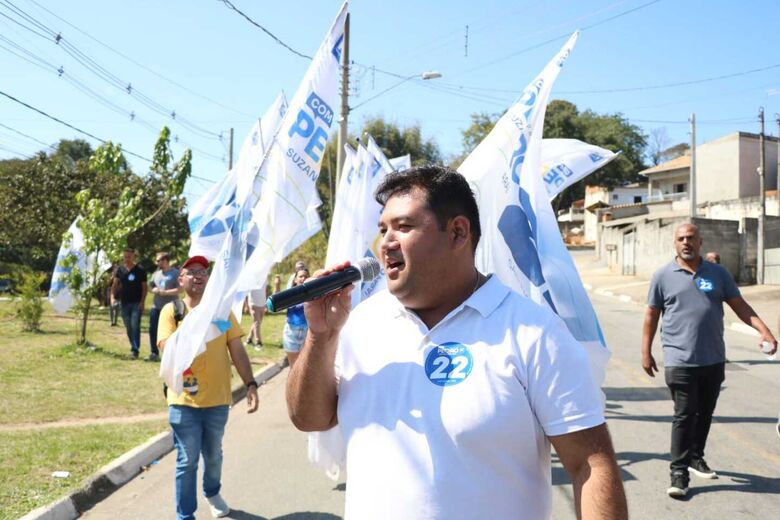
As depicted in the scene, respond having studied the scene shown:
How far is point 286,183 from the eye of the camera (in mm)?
6695

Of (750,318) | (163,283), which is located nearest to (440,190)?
(750,318)

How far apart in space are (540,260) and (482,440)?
10.4ft

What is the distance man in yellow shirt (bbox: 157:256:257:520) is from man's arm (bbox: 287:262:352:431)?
2770 mm

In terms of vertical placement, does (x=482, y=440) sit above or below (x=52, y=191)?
below

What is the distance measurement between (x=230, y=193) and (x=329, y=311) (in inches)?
369

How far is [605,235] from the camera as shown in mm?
45344

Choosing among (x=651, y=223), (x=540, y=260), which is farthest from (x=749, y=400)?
(x=651, y=223)

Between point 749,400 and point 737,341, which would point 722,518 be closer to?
point 749,400

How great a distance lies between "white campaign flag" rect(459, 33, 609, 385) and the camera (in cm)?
480

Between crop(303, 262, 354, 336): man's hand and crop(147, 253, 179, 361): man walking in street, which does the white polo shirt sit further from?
crop(147, 253, 179, 361): man walking in street

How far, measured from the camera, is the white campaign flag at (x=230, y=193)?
9.59 meters

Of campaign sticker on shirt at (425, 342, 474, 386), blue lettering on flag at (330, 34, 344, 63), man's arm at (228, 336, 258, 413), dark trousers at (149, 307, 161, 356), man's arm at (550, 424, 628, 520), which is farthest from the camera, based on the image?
dark trousers at (149, 307, 161, 356)

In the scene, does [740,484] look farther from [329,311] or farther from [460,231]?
[329,311]

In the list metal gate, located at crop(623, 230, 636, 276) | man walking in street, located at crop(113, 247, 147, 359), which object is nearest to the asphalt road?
man walking in street, located at crop(113, 247, 147, 359)
